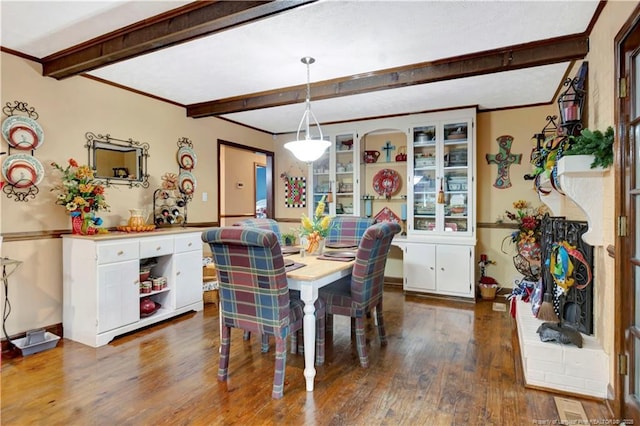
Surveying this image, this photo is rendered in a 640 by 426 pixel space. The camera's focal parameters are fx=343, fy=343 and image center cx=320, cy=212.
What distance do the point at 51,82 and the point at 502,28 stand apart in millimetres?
3647

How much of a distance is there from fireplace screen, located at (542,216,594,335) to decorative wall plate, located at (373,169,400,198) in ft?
8.57

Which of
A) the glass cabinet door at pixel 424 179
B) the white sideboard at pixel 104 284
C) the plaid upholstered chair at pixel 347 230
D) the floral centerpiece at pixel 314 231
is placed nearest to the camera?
the white sideboard at pixel 104 284

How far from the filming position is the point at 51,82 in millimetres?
2986

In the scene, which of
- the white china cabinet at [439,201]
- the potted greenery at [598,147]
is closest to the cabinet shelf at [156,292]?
the white china cabinet at [439,201]

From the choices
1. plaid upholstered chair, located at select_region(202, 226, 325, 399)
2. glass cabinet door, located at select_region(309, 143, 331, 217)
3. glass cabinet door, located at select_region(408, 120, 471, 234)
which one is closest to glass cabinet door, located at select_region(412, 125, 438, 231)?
glass cabinet door, located at select_region(408, 120, 471, 234)

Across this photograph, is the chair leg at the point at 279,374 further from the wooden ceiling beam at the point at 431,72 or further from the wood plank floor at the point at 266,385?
the wooden ceiling beam at the point at 431,72

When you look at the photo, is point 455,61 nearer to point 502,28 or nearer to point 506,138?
point 502,28

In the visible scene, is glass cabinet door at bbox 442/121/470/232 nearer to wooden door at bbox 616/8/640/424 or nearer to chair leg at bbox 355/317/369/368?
chair leg at bbox 355/317/369/368

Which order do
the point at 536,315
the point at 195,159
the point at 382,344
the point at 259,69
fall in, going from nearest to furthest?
the point at 536,315
the point at 382,344
the point at 259,69
the point at 195,159

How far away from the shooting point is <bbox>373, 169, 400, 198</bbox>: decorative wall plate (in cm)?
498

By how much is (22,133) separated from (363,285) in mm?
2962

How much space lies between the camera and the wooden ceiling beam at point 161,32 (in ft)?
6.42

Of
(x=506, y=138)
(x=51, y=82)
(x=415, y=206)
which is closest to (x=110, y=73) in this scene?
(x=51, y=82)

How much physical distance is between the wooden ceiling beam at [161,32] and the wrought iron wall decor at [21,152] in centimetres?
41
